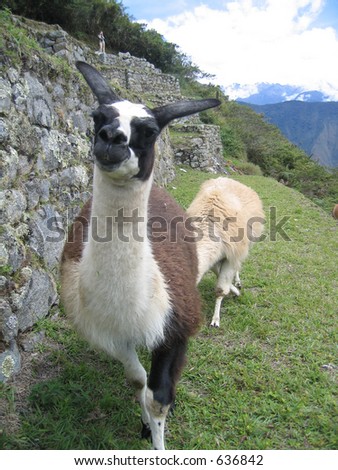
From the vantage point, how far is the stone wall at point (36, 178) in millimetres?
2654

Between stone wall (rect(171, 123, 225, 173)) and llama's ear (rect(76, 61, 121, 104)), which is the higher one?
llama's ear (rect(76, 61, 121, 104))

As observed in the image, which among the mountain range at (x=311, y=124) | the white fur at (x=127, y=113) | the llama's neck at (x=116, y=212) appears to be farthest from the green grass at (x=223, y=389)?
the mountain range at (x=311, y=124)

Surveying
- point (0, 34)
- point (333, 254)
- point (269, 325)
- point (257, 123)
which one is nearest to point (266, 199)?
point (333, 254)

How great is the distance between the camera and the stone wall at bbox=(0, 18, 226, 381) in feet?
8.71

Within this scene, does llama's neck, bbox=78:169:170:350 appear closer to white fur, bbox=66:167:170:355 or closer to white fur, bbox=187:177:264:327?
white fur, bbox=66:167:170:355

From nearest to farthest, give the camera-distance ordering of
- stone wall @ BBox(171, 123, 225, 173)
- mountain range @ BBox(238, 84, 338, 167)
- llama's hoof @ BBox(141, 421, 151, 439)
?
llama's hoof @ BBox(141, 421, 151, 439), stone wall @ BBox(171, 123, 225, 173), mountain range @ BBox(238, 84, 338, 167)

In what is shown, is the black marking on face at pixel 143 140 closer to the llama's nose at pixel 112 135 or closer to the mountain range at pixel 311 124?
the llama's nose at pixel 112 135

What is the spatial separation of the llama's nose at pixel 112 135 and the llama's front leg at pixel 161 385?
1.18 metres

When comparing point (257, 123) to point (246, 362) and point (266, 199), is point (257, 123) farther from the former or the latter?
point (246, 362)

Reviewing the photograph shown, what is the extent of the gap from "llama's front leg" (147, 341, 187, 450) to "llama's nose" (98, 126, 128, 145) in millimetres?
1184

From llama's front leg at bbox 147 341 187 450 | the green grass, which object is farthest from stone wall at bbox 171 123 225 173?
llama's front leg at bbox 147 341 187 450

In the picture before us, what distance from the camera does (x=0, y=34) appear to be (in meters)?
2.88

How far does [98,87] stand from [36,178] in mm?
1417

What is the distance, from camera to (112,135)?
160cm
